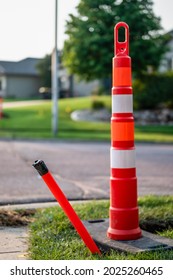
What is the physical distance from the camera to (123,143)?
3.55m

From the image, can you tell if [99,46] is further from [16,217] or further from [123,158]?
[123,158]

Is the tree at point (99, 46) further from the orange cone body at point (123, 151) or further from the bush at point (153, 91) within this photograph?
the orange cone body at point (123, 151)

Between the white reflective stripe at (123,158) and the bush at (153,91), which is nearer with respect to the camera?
the white reflective stripe at (123,158)

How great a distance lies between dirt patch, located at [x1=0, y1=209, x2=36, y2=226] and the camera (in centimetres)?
446

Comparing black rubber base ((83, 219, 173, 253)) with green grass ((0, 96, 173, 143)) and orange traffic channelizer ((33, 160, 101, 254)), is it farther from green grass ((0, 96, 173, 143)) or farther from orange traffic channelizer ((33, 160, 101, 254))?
green grass ((0, 96, 173, 143))

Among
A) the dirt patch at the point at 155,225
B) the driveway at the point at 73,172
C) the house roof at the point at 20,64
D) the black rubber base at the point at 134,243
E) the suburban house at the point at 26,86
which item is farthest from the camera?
the suburban house at the point at 26,86

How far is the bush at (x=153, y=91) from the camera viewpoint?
870 inches

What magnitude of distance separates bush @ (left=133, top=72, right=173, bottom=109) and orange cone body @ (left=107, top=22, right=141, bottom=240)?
60.8ft

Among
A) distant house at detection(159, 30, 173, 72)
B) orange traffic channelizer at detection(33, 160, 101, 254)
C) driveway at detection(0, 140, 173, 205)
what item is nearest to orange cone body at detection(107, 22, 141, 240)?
orange traffic channelizer at detection(33, 160, 101, 254)

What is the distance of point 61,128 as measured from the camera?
62.7 feet

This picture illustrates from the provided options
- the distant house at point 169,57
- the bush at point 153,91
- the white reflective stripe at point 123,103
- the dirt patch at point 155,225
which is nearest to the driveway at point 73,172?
the dirt patch at point 155,225

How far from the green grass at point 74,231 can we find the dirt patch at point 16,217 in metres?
0.08

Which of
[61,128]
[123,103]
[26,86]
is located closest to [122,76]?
[123,103]

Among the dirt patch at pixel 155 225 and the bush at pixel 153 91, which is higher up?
the bush at pixel 153 91
